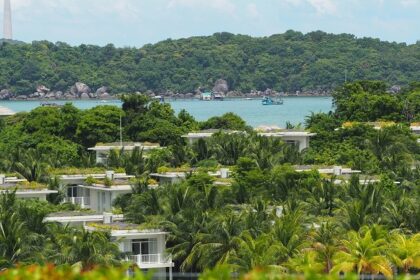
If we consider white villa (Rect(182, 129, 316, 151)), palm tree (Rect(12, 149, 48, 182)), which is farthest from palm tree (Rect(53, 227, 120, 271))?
white villa (Rect(182, 129, 316, 151))

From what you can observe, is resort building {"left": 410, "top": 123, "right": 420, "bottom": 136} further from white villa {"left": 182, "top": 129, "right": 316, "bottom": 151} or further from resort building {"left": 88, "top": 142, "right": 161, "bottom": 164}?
resort building {"left": 88, "top": 142, "right": 161, "bottom": 164}

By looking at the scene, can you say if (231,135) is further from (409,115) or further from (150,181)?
(409,115)

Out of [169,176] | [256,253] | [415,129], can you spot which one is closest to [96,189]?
[169,176]

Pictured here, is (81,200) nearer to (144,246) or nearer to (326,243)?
(144,246)

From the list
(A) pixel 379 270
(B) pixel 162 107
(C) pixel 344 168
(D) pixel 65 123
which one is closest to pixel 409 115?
(B) pixel 162 107

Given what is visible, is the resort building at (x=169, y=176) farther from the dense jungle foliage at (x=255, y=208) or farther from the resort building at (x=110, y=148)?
the resort building at (x=110, y=148)
